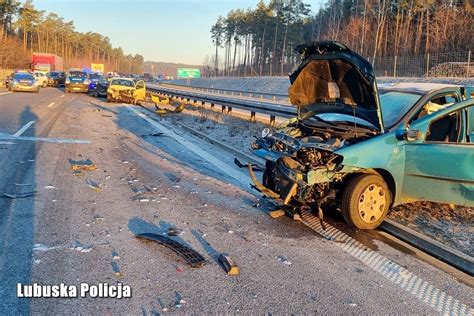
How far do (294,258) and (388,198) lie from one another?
186cm

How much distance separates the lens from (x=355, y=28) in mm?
68812

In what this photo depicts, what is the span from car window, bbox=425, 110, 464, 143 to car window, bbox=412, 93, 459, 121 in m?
0.18

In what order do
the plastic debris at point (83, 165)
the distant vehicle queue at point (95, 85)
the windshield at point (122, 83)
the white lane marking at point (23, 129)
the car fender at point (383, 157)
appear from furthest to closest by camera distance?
the windshield at point (122, 83), the distant vehicle queue at point (95, 85), the white lane marking at point (23, 129), the plastic debris at point (83, 165), the car fender at point (383, 157)

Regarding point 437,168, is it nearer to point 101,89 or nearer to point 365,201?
point 365,201

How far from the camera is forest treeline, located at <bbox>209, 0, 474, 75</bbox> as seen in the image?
2100 inches

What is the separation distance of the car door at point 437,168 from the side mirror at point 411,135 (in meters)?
0.01

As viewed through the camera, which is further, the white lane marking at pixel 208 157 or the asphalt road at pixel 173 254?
the white lane marking at pixel 208 157

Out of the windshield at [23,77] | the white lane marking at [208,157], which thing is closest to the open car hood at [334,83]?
the white lane marking at [208,157]

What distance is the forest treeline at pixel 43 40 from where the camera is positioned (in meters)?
73.4

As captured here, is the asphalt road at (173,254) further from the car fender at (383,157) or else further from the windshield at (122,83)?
the windshield at (122,83)

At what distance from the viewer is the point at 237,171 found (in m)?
8.69

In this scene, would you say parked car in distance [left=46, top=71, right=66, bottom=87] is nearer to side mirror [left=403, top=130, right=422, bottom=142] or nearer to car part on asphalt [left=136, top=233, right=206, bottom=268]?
car part on asphalt [left=136, top=233, right=206, bottom=268]

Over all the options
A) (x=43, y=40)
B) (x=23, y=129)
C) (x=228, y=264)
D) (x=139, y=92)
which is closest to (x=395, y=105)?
(x=228, y=264)

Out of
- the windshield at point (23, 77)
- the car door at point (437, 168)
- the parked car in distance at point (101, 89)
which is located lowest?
the car door at point (437, 168)
